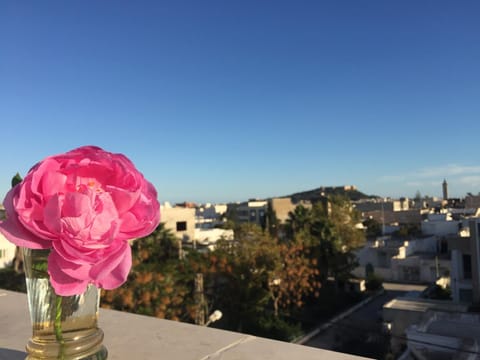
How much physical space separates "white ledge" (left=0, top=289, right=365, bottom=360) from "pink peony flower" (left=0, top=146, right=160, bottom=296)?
53cm

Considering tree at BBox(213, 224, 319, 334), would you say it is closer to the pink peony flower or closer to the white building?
the white building

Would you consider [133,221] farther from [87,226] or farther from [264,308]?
[264,308]

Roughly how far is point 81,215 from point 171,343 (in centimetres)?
72

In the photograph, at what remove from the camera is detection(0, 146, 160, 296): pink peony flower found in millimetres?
721

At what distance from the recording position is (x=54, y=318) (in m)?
0.84

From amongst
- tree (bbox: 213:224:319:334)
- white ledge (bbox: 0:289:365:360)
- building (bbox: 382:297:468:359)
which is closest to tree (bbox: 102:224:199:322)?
tree (bbox: 213:224:319:334)

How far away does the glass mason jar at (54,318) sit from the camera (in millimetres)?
833

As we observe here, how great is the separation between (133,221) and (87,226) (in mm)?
97

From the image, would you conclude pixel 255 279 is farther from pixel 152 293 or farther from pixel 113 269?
pixel 113 269

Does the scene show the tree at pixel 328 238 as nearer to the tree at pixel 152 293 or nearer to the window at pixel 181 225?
the tree at pixel 152 293

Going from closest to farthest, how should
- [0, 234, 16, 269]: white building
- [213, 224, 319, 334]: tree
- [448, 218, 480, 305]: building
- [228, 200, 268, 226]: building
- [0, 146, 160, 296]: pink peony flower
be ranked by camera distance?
1. [0, 146, 160, 296]: pink peony flower
2. [213, 224, 319, 334]: tree
3. [448, 218, 480, 305]: building
4. [0, 234, 16, 269]: white building
5. [228, 200, 268, 226]: building

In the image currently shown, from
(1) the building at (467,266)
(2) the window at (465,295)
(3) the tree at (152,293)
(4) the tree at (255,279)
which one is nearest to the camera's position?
(3) the tree at (152,293)

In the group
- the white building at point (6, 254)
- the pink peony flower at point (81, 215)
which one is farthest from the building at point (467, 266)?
the white building at point (6, 254)

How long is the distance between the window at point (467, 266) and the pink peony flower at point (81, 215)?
53.1 ft
